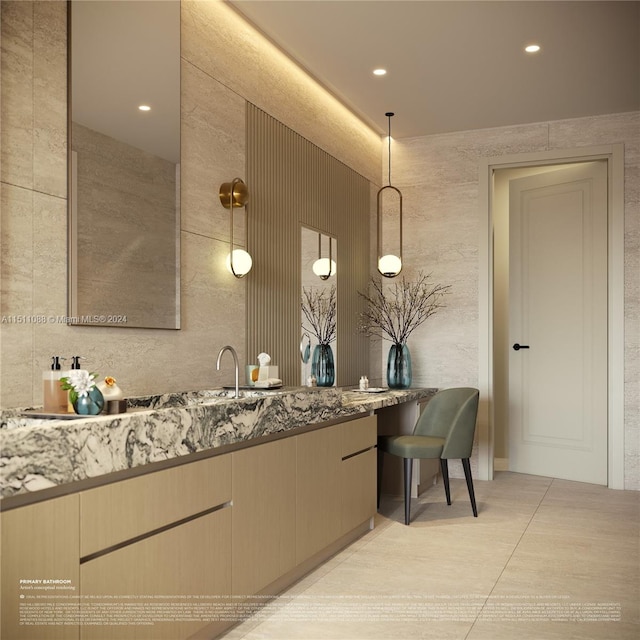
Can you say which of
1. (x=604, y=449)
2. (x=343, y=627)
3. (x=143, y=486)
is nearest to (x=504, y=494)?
(x=604, y=449)

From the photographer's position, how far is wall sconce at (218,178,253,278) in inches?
137

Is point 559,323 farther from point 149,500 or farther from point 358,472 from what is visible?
point 149,500

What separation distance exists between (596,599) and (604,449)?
8.65ft

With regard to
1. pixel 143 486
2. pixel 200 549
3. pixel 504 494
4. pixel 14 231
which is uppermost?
pixel 14 231

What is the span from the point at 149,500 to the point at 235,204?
183 centimetres

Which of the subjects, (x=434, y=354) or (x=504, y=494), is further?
(x=434, y=354)

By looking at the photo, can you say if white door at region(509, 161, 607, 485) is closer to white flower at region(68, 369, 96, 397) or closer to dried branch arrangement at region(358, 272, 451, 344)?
dried branch arrangement at region(358, 272, 451, 344)

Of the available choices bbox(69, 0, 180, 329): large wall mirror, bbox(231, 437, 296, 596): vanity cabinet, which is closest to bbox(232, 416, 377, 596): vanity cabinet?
bbox(231, 437, 296, 596): vanity cabinet

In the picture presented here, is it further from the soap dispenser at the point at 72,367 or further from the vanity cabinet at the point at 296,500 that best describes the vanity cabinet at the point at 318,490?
the soap dispenser at the point at 72,367

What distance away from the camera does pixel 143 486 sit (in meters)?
2.05

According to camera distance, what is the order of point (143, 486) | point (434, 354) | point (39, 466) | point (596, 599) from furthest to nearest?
point (434, 354) < point (596, 599) < point (143, 486) < point (39, 466)

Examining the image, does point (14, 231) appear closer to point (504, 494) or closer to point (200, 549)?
point (200, 549)

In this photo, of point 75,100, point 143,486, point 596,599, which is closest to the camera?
point 143,486

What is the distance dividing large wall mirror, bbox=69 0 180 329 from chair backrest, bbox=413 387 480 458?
1.99m
